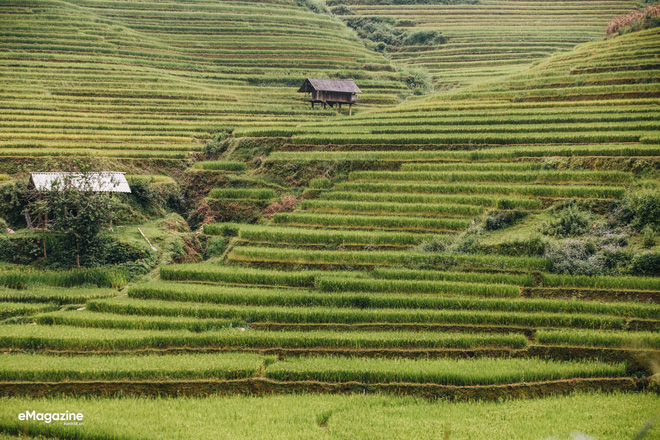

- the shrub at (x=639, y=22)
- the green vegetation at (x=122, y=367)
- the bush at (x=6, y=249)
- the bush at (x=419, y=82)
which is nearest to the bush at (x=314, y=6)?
the bush at (x=419, y=82)

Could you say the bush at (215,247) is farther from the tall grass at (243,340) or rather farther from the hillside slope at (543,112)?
the hillside slope at (543,112)

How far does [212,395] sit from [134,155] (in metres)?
18.7

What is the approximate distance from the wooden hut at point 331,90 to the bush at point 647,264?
80.8ft

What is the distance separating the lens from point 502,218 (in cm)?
2042

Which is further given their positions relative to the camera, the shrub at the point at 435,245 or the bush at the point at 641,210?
the shrub at the point at 435,245

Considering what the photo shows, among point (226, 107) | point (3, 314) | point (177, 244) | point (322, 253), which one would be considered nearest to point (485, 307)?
point (322, 253)

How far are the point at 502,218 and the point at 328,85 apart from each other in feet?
70.3

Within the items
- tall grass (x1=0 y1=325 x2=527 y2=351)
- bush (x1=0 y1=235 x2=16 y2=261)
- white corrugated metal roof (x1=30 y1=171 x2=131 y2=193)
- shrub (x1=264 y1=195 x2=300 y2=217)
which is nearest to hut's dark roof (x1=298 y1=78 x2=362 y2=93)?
shrub (x1=264 y1=195 x2=300 y2=217)

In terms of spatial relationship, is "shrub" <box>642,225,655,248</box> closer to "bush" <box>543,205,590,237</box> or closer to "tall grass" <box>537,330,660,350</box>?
"bush" <box>543,205,590,237</box>

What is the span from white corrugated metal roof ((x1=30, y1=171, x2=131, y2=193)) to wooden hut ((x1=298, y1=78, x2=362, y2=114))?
18.3 m

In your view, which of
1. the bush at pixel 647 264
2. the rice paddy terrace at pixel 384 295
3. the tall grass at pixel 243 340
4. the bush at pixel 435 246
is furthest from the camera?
the bush at pixel 435 246

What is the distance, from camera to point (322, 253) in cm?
1966

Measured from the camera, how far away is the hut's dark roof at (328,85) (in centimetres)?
3784

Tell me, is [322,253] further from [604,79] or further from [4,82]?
[4,82]
